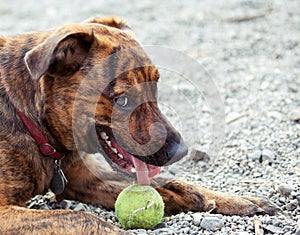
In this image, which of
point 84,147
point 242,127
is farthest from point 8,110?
point 242,127

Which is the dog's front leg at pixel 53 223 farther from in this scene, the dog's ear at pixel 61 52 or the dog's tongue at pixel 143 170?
the dog's ear at pixel 61 52

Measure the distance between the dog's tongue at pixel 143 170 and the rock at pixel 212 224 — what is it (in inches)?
18.7

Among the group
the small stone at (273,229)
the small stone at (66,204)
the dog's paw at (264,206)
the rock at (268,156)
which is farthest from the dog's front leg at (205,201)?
the rock at (268,156)

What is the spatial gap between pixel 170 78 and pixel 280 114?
169 cm

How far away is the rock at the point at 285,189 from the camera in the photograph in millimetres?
4730

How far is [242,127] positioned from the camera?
20.6 feet

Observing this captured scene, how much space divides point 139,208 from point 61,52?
1.08 meters

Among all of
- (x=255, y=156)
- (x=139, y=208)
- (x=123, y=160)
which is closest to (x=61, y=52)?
(x=123, y=160)

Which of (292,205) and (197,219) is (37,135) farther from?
(292,205)

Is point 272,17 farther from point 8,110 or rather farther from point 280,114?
point 8,110

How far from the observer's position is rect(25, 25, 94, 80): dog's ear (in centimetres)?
400

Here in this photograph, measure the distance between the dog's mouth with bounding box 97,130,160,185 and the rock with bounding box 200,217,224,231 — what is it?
47 centimetres

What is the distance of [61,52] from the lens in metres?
4.18

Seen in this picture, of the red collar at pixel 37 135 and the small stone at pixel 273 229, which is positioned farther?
the red collar at pixel 37 135
